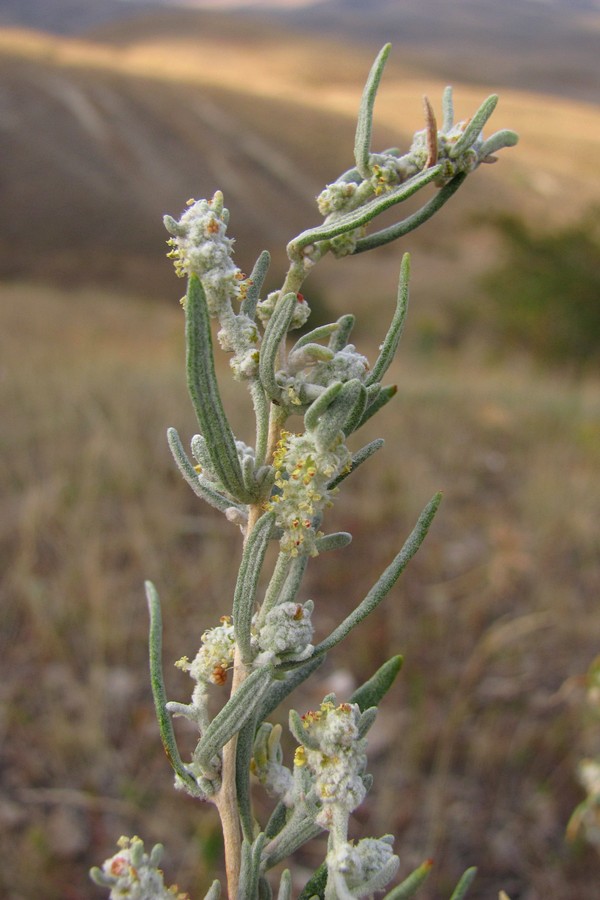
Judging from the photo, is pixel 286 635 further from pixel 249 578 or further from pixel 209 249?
pixel 209 249

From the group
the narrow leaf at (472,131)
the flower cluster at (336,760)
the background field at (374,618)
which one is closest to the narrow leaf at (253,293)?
the narrow leaf at (472,131)

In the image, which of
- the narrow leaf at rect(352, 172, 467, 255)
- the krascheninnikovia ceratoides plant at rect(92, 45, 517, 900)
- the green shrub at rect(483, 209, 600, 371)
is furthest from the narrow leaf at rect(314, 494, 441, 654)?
the green shrub at rect(483, 209, 600, 371)

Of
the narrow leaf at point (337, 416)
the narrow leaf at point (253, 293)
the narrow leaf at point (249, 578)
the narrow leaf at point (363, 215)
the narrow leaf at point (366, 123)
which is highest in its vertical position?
the narrow leaf at point (366, 123)

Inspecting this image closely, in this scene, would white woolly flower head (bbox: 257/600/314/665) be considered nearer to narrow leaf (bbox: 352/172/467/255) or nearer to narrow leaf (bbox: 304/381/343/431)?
narrow leaf (bbox: 304/381/343/431)

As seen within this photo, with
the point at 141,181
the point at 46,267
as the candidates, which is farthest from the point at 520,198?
the point at 46,267

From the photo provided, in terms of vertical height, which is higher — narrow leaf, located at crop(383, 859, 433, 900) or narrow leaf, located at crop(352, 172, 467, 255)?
narrow leaf, located at crop(352, 172, 467, 255)

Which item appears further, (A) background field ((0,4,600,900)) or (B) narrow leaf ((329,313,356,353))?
(A) background field ((0,4,600,900))

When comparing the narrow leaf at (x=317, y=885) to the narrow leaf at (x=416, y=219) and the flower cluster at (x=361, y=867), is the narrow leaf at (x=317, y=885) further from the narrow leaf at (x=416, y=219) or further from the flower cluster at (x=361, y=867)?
the narrow leaf at (x=416, y=219)

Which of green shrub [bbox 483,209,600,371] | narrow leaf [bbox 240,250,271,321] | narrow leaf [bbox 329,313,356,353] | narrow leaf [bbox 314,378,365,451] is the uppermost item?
green shrub [bbox 483,209,600,371]
